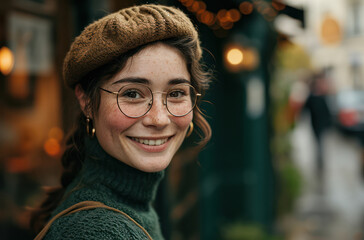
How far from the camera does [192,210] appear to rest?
14.8 feet

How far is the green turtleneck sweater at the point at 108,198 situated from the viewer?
48.3 inches

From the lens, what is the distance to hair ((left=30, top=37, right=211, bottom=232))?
139 cm

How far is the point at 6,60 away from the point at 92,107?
2095 mm

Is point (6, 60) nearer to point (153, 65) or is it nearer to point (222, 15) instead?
point (153, 65)

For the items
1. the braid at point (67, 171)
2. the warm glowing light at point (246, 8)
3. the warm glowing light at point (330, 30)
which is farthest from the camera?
the warm glowing light at point (330, 30)

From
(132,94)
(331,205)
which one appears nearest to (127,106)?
(132,94)

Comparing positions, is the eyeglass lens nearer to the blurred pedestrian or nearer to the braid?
the braid

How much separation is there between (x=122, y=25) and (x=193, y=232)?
3.58 meters

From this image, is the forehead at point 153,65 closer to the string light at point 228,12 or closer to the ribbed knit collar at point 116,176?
the ribbed knit collar at point 116,176

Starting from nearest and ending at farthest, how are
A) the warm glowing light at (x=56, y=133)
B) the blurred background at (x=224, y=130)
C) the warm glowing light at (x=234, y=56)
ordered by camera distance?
the blurred background at (x=224, y=130), the warm glowing light at (x=56, y=133), the warm glowing light at (x=234, y=56)

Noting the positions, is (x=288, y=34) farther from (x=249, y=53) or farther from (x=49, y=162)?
(x=49, y=162)

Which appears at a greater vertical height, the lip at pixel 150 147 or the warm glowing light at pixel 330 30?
the warm glowing light at pixel 330 30

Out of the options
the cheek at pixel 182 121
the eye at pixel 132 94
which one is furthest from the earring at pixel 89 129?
the cheek at pixel 182 121

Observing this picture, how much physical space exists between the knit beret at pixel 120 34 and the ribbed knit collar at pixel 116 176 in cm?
32
